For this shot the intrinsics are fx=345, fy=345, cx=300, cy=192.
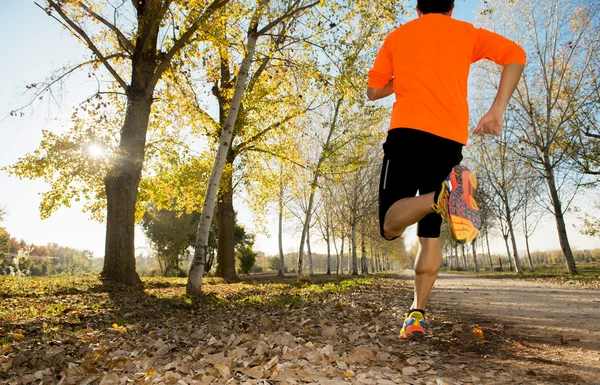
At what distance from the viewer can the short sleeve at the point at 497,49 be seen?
2.61 metres

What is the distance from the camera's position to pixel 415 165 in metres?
2.62

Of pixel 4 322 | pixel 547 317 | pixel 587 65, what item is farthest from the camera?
pixel 587 65

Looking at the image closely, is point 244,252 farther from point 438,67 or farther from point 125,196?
point 438,67

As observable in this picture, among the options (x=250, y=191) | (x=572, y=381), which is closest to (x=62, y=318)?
(x=572, y=381)

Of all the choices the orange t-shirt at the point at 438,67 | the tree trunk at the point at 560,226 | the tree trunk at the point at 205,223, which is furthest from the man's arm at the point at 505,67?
the tree trunk at the point at 560,226

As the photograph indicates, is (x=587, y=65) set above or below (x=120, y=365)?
above

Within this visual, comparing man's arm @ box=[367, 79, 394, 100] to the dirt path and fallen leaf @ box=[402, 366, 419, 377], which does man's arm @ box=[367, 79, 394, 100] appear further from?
the dirt path

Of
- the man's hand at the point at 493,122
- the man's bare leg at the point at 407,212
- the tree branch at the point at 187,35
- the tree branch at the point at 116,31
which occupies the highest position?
the tree branch at the point at 116,31

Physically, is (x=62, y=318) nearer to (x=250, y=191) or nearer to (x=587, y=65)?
(x=250, y=191)

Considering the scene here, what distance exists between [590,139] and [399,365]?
19136 mm

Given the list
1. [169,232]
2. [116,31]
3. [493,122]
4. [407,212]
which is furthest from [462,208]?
[169,232]

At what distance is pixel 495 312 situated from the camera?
4637 mm

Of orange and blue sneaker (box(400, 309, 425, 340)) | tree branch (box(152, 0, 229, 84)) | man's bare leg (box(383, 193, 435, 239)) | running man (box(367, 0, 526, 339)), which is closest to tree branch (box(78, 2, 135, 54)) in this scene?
tree branch (box(152, 0, 229, 84))

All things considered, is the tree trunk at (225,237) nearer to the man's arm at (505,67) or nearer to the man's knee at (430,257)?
the man's knee at (430,257)
